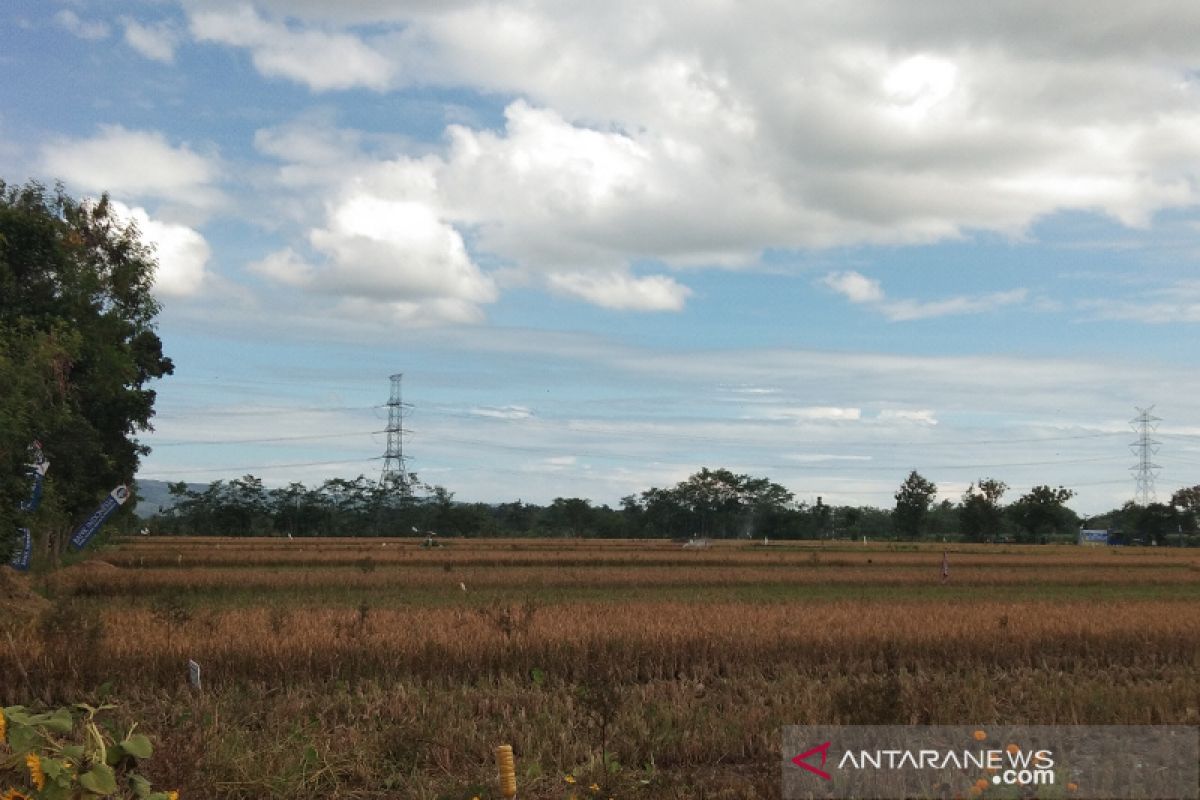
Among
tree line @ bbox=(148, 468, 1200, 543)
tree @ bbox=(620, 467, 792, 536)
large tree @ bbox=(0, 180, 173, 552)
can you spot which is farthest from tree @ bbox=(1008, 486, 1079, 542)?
large tree @ bbox=(0, 180, 173, 552)

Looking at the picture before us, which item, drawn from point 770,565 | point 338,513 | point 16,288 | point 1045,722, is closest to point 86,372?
point 16,288

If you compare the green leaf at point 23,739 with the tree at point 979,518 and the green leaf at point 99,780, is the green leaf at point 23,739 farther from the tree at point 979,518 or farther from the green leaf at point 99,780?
the tree at point 979,518

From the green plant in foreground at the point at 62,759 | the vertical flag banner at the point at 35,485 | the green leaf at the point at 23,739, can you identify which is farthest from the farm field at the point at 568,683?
the vertical flag banner at the point at 35,485

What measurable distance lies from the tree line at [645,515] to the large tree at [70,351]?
218 ft

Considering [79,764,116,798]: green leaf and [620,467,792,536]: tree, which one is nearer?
[79,764,116,798]: green leaf

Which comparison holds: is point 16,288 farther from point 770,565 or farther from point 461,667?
point 770,565

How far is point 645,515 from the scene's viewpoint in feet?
516

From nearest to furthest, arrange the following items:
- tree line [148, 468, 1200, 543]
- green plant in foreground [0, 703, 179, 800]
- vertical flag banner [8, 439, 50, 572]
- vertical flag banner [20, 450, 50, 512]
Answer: green plant in foreground [0, 703, 179, 800] → vertical flag banner [20, 450, 50, 512] → vertical flag banner [8, 439, 50, 572] → tree line [148, 468, 1200, 543]

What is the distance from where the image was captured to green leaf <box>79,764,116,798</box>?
4828 millimetres

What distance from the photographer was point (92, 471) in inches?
1746

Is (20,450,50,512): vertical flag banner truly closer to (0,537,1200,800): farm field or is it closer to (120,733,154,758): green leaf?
(0,537,1200,800): farm field

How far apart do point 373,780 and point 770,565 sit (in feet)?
134

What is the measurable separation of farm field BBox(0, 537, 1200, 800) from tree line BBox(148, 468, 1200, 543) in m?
98.2

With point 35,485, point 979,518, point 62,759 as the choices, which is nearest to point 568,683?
point 62,759
